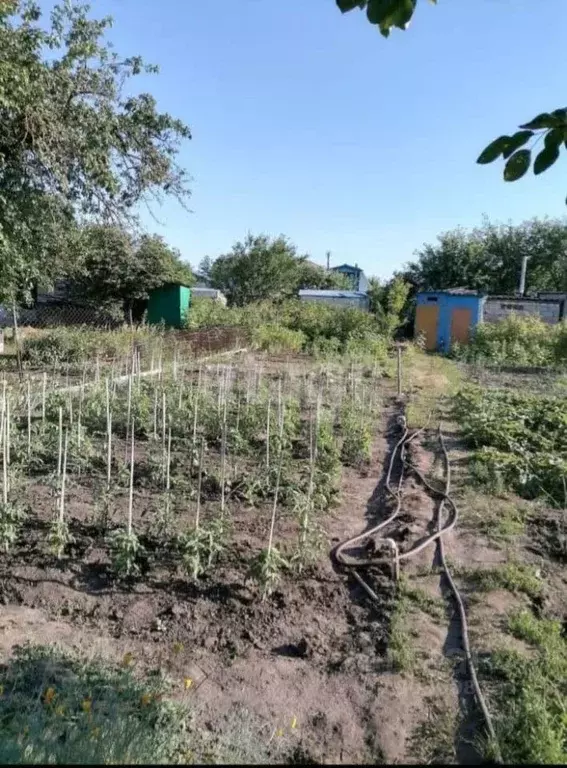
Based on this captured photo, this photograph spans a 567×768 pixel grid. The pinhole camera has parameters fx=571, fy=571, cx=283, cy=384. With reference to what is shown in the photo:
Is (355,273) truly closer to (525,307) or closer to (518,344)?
(525,307)

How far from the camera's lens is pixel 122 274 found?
67.6 ft

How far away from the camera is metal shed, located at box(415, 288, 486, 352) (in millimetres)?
21922

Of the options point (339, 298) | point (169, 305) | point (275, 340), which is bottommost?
point (275, 340)

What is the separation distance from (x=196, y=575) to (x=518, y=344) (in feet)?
57.6

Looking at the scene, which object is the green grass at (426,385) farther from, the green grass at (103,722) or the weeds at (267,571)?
the green grass at (103,722)

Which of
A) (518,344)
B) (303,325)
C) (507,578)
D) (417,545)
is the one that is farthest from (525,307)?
(507,578)

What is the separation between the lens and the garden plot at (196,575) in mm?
2686

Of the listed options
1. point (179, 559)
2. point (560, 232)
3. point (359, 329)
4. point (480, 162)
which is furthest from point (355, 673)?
point (560, 232)

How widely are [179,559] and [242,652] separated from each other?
934mm

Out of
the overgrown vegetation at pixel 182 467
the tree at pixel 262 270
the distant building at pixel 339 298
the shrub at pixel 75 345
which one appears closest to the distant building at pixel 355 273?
the tree at pixel 262 270

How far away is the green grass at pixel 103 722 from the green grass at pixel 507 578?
6.15ft

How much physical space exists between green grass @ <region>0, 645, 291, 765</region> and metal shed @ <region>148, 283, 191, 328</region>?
Result: 61.2 feet

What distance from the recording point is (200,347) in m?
14.2

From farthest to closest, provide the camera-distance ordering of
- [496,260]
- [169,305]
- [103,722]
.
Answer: [496,260] → [169,305] → [103,722]
